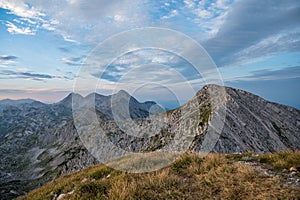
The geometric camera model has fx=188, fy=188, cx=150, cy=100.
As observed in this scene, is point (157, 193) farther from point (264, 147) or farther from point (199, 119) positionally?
point (199, 119)

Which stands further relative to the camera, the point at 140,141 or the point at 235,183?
the point at 140,141

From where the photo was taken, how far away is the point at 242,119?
6700 centimetres

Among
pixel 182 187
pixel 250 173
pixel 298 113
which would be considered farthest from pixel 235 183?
pixel 298 113

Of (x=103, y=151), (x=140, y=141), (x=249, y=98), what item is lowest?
(x=103, y=151)

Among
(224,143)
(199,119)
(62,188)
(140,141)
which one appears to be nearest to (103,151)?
(140,141)

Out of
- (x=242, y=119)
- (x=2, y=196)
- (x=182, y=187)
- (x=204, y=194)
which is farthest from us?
(x=2, y=196)

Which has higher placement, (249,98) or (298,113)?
(249,98)

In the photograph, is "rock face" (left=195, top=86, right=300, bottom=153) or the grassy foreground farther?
"rock face" (left=195, top=86, right=300, bottom=153)

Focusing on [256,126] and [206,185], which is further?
[256,126]

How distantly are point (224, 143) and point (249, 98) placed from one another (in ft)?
125

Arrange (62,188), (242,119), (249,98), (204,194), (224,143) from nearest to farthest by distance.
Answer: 1. (204,194)
2. (62,188)
3. (224,143)
4. (242,119)
5. (249,98)

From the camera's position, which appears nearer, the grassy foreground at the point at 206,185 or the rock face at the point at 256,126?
the grassy foreground at the point at 206,185

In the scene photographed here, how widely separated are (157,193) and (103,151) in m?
139

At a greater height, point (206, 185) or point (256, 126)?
point (206, 185)
